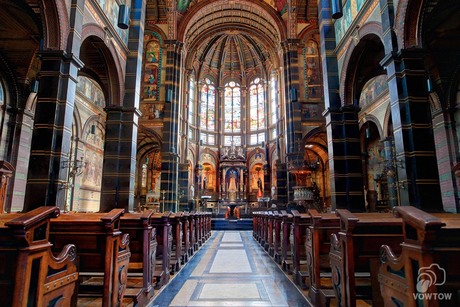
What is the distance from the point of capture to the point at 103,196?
1005cm

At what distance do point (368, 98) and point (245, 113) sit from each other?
15.7 meters

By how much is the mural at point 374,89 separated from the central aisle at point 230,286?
11547 mm

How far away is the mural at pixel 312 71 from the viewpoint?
736 inches

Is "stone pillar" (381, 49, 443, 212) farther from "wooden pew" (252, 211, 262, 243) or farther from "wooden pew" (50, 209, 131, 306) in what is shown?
"wooden pew" (252, 211, 262, 243)

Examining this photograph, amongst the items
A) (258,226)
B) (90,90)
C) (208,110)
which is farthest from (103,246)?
(208,110)

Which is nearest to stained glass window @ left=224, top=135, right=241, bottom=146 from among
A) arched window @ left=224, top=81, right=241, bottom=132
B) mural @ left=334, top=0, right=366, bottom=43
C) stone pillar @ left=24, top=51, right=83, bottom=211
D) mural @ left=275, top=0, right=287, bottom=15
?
arched window @ left=224, top=81, right=241, bottom=132

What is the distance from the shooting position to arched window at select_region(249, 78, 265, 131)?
98.5 feet

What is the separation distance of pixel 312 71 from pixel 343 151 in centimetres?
1063

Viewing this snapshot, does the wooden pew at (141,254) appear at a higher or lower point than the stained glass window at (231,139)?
lower

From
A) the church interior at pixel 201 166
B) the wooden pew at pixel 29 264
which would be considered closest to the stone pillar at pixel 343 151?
the church interior at pixel 201 166

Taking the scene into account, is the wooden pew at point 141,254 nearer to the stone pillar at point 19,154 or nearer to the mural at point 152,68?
the stone pillar at point 19,154

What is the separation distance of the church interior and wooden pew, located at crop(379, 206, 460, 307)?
1cm

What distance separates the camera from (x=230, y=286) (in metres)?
5.02

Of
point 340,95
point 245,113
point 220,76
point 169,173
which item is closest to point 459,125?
point 340,95
